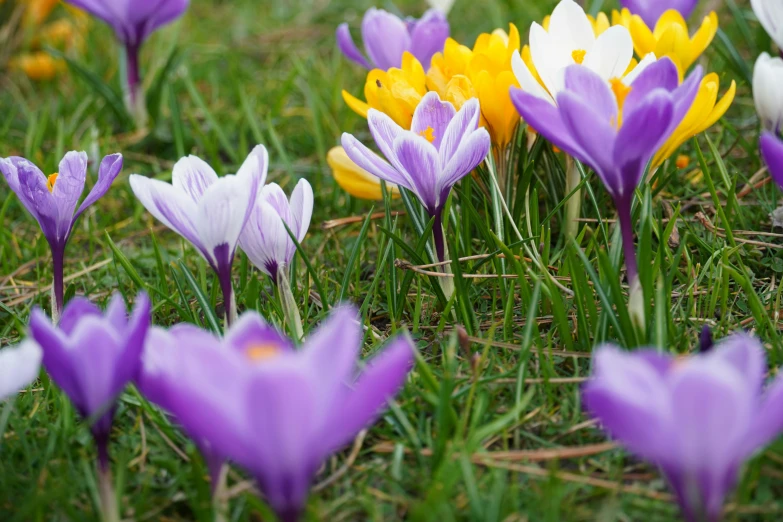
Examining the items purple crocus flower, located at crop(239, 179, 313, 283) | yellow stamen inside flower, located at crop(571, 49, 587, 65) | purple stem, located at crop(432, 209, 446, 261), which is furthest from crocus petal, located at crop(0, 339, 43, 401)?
yellow stamen inside flower, located at crop(571, 49, 587, 65)

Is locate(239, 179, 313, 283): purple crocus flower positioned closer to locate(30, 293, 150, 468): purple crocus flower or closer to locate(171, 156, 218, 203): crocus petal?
locate(171, 156, 218, 203): crocus petal

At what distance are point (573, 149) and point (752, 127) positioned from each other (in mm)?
1199

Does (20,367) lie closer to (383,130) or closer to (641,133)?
(383,130)

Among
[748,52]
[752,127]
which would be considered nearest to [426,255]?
[752,127]

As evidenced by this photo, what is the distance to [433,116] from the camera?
1.46 meters

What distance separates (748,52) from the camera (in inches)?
108

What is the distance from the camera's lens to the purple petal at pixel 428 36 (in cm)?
192

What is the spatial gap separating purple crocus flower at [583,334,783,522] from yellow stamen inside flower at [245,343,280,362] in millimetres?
342

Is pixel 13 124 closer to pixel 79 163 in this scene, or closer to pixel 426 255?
pixel 79 163

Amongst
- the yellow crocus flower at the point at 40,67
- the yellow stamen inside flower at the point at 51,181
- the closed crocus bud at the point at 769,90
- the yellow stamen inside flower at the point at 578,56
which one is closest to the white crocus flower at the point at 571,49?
the yellow stamen inside flower at the point at 578,56

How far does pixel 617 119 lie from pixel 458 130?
10.9 inches

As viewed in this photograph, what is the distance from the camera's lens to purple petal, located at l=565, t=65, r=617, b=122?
1.17m

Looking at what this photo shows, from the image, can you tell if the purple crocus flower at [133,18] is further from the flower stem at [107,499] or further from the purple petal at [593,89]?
the flower stem at [107,499]

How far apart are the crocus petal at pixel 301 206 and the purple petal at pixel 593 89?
1.52 ft
